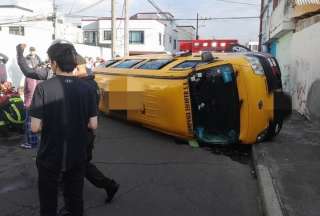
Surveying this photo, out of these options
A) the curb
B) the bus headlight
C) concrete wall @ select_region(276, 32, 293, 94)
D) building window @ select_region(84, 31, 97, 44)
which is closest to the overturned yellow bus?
the bus headlight

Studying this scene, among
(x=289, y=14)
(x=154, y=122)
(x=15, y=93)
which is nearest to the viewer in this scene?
(x=154, y=122)

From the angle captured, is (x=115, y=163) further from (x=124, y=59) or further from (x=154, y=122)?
(x=124, y=59)

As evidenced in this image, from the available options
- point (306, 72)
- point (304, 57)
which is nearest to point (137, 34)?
point (304, 57)

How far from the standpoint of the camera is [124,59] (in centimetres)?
1027

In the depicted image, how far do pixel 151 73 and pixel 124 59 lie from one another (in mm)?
2569

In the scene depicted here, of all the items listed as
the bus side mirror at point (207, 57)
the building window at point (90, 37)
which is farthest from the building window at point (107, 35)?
the bus side mirror at point (207, 57)

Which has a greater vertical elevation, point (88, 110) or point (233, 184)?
point (88, 110)

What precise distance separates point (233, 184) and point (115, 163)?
1.77 m

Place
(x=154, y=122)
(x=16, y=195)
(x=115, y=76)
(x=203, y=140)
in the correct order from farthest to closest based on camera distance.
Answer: (x=115, y=76)
(x=154, y=122)
(x=203, y=140)
(x=16, y=195)

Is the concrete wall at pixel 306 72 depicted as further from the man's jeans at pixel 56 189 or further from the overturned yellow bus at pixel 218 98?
the man's jeans at pixel 56 189

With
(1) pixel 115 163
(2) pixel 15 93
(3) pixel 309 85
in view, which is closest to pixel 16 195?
(1) pixel 115 163

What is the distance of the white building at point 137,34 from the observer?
49344 mm

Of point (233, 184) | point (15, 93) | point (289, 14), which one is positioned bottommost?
point (233, 184)

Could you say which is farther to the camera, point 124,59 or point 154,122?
point 124,59
